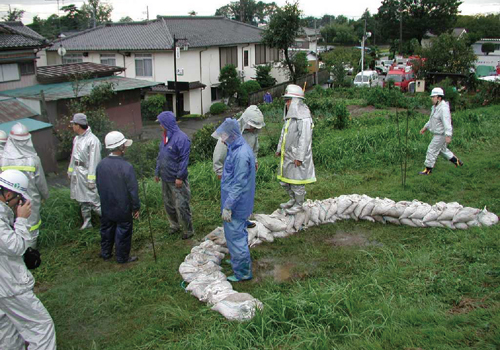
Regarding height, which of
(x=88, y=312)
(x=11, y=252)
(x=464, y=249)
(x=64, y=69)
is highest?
(x=64, y=69)

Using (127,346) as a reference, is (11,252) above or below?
above

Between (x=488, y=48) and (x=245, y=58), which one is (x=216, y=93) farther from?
(x=488, y=48)

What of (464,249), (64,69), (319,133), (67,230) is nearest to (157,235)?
(67,230)

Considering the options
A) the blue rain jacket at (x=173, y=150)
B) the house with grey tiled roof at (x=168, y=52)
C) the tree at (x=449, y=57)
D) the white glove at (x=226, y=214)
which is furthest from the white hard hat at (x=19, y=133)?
the tree at (x=449, y=57)

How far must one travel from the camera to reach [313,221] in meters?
6.14

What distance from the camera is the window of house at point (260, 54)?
34.8m

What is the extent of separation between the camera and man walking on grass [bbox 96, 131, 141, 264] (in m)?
5.12

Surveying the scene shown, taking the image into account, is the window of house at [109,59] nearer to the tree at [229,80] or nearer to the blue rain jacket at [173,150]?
the tree at [229,80]

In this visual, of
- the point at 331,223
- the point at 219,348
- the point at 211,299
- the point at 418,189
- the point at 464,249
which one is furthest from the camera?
the point at 418,189

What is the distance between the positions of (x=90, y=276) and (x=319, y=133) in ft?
28.1

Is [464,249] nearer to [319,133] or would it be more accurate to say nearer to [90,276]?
[90,276]

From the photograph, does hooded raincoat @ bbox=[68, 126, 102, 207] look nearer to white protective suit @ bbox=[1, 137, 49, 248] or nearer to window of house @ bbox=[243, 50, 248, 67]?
white protective suit @ bbox=[1, 137, 49, 248]

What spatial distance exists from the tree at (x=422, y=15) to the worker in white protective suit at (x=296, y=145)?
171 ft

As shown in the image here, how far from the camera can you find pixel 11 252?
3172 mm
